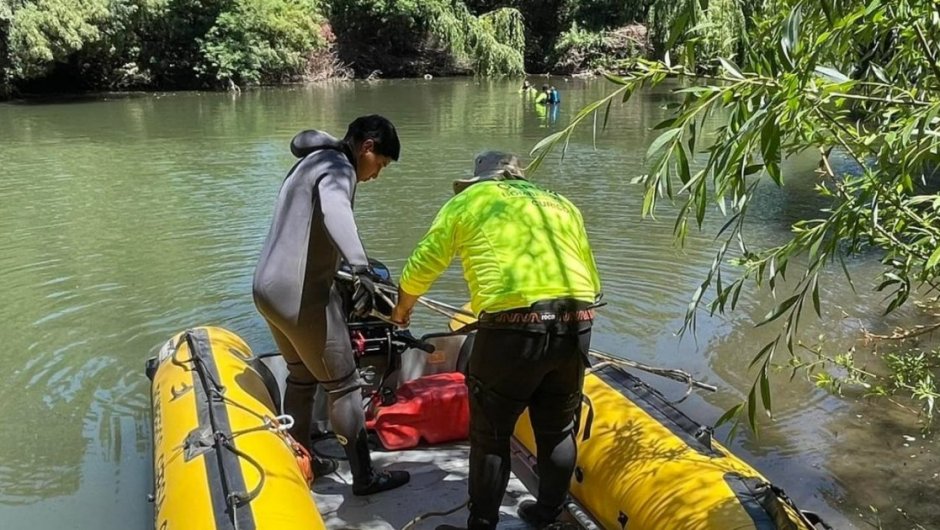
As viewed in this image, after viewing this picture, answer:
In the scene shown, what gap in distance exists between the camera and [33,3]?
1029 inches

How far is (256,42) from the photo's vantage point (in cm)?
3173

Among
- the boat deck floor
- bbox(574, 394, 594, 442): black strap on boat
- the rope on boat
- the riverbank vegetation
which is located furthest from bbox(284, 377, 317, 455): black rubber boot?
the riverbank vegetation

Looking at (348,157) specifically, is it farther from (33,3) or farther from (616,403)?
(33,3)

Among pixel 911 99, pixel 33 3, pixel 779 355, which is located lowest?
pixel 779 355

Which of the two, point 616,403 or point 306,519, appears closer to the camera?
point 306,519

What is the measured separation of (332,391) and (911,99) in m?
2.43

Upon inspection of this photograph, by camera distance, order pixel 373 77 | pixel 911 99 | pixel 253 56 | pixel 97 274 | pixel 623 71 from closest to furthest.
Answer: pixel 911 99 → pixel 623 71 → pixel 97 274 → pixel 253 56 → pixel 373 77

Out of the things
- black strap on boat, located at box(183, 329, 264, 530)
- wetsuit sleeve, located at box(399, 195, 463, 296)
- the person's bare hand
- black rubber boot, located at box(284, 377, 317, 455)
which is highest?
wetsuit sleeve, located at box(399, 195, 463, 296)

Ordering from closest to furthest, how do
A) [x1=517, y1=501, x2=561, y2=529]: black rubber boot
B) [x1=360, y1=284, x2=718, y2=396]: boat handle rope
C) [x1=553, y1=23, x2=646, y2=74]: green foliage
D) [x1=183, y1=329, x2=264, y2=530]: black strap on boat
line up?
1. [x1=183, y1=329, x2=264, y2=530]: black strap on boat
2. [x1=517, y1=501, x2=561, y2=529]: black rubber boot
3. [x1=360, y1=284, x2=718, y2=396]: boat handle rope
4. [x1=553, y1=23, x2=646, y2=74]: green foliage

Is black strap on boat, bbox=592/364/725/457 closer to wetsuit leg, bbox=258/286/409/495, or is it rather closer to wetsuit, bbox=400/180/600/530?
wetsuit, bbox=400/180/600/530

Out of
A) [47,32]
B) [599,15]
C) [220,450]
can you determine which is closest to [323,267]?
[220,450]

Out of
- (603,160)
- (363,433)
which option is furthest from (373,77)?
(363,433)

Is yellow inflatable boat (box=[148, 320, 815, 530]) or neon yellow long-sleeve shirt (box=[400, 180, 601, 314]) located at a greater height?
neon yellow long-sleeve shirt (box=[400, 180, 601, 314])

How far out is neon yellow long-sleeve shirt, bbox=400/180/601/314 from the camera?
2938mm
